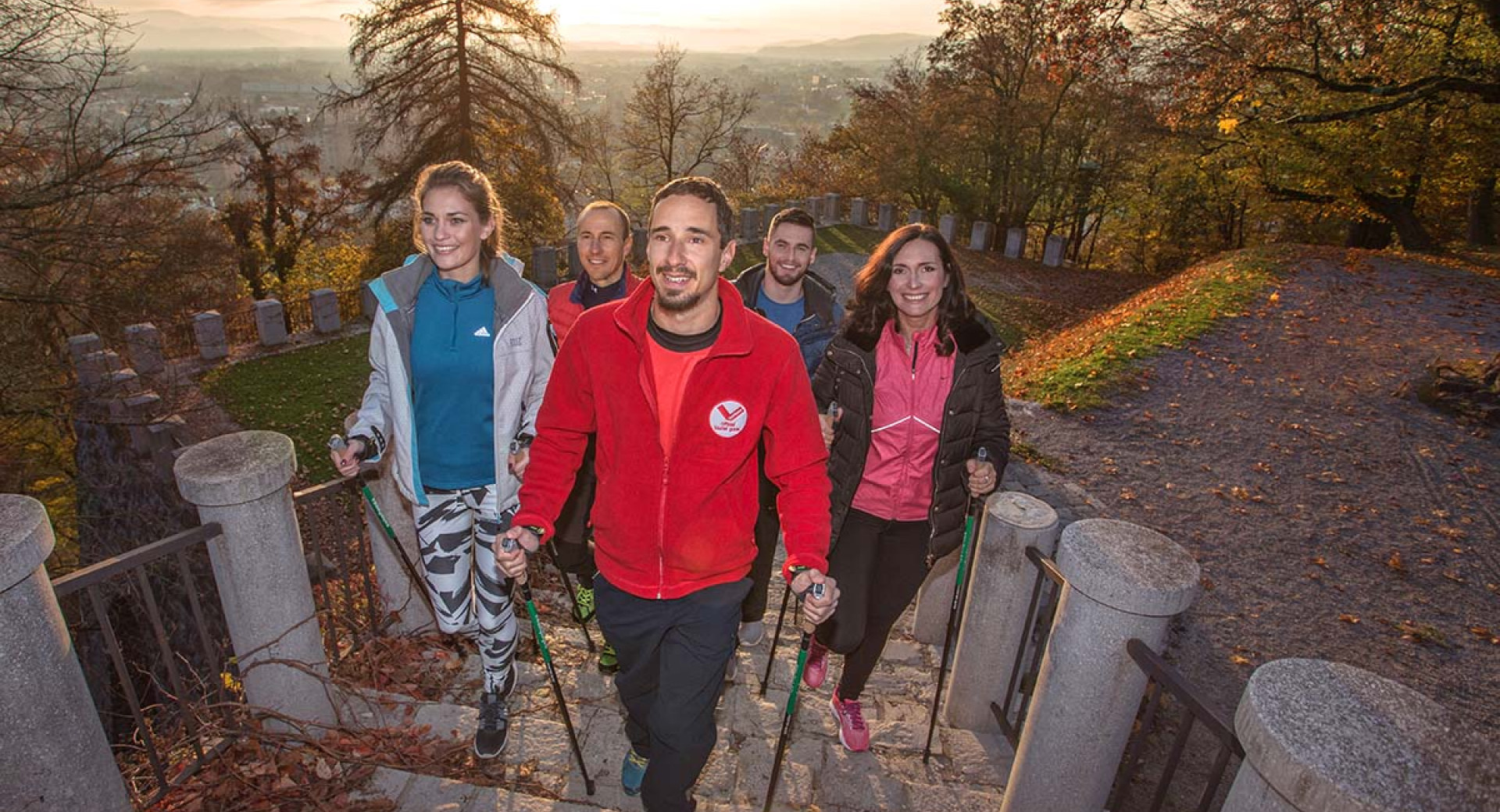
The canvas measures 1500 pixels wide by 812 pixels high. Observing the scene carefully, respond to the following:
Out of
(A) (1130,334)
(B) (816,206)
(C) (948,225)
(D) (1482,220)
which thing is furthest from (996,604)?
(D) (1482,220)

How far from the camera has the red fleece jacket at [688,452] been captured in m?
2.83

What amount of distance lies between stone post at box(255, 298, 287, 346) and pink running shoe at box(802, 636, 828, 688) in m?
15.6

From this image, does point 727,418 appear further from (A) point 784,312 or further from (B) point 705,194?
(A) point 784,312

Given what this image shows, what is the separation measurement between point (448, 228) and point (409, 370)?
0.68m

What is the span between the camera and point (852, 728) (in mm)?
3977

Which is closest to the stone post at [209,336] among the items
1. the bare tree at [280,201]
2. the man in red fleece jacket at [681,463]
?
the bare tree at [280,201]

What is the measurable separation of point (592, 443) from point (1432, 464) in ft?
34.1

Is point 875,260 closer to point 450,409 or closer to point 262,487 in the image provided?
point 450,409

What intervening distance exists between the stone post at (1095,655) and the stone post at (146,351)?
16.0 m

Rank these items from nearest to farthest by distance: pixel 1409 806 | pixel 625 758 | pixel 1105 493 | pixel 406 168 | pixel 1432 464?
pixel 1409 806
pixel 625 758
pixel 1105 493
pixel 1432 464
pixel 406 168

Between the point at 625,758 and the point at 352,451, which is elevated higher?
the point at 352,451

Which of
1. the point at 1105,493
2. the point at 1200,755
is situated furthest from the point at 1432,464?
the point at 1200,755

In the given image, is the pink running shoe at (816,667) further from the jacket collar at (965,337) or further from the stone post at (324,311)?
the stone post at (324,311)

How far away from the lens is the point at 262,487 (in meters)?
3.29
